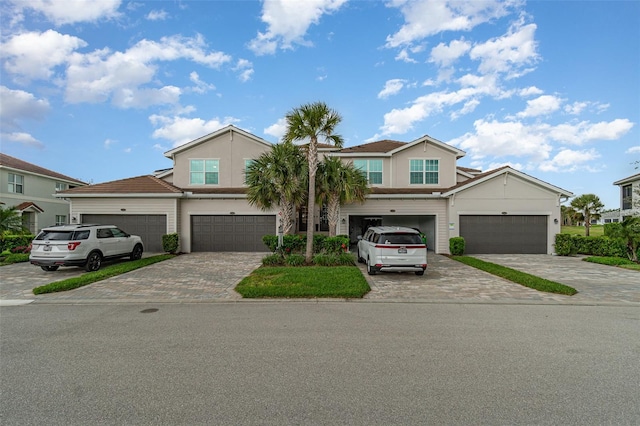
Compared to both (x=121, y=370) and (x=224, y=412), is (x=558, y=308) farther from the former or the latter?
(x=121, y=370)

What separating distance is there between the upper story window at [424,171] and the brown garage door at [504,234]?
349 centimetres

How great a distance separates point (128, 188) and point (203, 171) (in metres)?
4.26

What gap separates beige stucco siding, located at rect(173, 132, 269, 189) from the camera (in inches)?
795

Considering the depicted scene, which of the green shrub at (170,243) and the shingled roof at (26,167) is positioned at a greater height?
the shingled roof at (26,167)

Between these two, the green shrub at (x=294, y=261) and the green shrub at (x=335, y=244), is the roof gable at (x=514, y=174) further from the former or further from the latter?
the green shrub at (x=294, y=261)

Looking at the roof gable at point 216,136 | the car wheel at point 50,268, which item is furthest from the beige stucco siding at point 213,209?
the car wheel at point 50,268

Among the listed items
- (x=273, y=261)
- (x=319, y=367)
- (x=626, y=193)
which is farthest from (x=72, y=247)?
(x=626, y=193)

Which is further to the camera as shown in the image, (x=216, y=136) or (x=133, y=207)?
(x=216, y=136)

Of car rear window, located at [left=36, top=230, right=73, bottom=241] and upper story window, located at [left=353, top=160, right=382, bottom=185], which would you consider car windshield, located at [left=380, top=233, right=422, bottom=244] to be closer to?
upper story window, located at [left=353, top=160, right=382, bottom=185]

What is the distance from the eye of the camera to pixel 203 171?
2030cm

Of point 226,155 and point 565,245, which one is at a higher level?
point 226,155

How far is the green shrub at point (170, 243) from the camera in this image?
676 inches

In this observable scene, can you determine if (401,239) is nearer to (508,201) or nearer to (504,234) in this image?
(504,234)

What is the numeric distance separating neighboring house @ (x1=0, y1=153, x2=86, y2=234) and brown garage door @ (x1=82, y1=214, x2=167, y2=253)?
1135 cm
